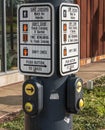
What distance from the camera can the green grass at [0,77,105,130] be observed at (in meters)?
6.38

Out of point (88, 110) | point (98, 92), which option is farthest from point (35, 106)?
point (98, 92)

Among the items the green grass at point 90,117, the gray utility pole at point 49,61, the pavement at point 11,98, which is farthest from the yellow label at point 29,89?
the pavement at point 11,98

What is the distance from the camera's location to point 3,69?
33.6ft

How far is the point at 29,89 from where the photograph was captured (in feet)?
8.96

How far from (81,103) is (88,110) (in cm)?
456

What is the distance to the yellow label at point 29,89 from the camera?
8.87 ft

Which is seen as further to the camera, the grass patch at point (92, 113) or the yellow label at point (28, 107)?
the grass patch at point (92, 113)

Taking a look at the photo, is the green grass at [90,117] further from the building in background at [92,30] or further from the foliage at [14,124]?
the building in background at [92,30]

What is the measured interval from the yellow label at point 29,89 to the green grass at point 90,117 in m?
Answer: 3.56

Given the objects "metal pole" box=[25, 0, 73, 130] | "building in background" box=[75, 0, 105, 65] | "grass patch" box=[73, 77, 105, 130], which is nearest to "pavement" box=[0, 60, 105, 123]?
"grass patch" box=[73, 77, 105, 130]

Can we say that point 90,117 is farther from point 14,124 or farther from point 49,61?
point 49,61

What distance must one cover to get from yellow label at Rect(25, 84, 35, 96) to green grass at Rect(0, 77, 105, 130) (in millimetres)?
3565

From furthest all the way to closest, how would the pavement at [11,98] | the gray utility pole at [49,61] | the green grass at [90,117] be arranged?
the pavement at [11,98] → the green grass at [90,117] → the gray utility pole at [49,61]

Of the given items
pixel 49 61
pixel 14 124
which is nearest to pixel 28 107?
pixel 49 61
